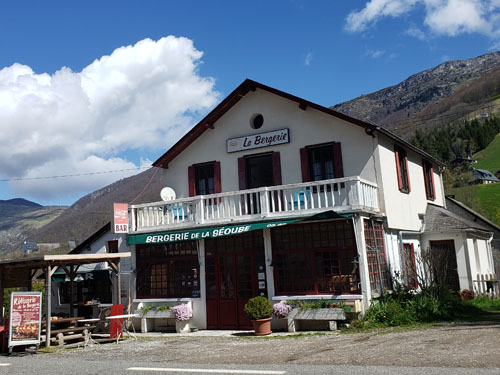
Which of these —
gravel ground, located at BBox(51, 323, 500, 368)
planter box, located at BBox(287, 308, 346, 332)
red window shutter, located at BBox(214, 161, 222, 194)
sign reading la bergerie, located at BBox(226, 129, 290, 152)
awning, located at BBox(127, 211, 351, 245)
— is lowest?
gravel ground, located at BBox(51, 323, 500, 368)

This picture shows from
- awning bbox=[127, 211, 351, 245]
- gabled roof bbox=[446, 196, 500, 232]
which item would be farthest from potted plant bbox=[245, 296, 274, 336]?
gabled roof bbox=[446, 196, 500, 232]

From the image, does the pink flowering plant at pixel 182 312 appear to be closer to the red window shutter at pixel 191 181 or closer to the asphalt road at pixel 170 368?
the red window shutter at pixel 191 181

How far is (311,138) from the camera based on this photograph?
17781mm

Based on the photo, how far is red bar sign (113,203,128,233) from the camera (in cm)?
1778

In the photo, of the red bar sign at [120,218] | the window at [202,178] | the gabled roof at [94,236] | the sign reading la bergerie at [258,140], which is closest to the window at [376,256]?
the sign reading la bergerie at [258,140]

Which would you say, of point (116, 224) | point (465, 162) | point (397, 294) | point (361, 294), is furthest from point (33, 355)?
point (465, 162)

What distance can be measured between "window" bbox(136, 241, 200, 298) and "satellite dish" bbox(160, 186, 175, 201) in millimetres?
1921

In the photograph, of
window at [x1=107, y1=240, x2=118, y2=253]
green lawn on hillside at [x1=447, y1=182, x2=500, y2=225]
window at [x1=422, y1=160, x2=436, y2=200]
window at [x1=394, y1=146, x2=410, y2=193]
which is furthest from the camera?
green lawn on hillside at [x1=447, y1=182, x2=500, y2=225]

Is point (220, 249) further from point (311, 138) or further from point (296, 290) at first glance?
point (311, 138)

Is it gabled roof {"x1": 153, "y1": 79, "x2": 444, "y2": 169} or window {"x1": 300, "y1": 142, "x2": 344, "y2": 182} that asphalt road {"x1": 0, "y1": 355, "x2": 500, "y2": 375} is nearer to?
window {"x1": 300, "y1": 142, "x2": 344, "y2": 182}

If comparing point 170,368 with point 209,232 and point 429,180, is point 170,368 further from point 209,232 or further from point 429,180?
point 429,180

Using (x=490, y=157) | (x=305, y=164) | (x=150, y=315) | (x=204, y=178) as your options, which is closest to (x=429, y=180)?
(x=305, y=164)

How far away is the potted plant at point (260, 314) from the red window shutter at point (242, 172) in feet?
16.7

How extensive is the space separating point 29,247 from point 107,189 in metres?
109
